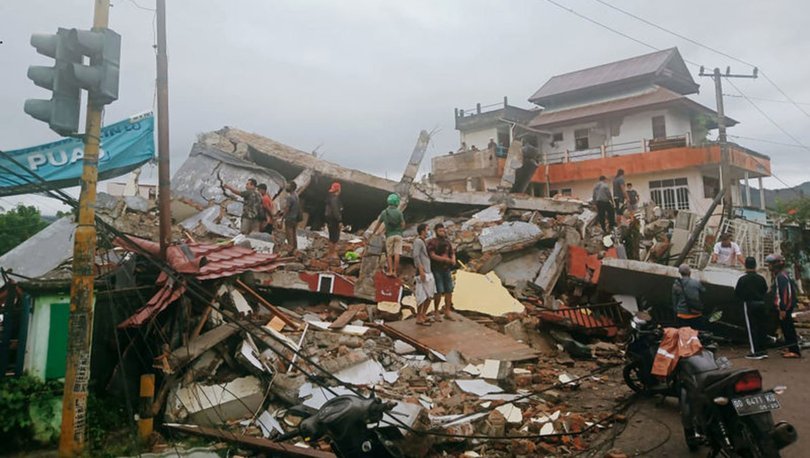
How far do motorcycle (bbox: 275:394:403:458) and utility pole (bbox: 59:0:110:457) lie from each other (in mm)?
1995

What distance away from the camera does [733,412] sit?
3902mm

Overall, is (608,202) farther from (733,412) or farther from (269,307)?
(733,412)

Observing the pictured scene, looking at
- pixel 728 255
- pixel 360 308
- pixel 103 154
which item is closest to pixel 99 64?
pixel 360 308

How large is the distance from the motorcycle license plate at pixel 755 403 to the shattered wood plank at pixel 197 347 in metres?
5.27

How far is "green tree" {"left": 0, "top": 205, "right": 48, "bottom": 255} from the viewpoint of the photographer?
21.7m

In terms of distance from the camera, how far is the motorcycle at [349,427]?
3.47 metres

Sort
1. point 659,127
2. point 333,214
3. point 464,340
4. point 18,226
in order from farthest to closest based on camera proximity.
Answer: point 659,127 → point 18,226 → point 333,214 → point 464,340

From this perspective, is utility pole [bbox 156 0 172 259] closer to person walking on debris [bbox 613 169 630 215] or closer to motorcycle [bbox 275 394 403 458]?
motorcycle [bbox 275 394 403 458]

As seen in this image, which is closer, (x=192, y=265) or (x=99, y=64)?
(x=99, y=64)

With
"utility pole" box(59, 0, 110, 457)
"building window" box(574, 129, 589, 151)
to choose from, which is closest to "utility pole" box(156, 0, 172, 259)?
"utility pole" box(59, 0, 110, 457)

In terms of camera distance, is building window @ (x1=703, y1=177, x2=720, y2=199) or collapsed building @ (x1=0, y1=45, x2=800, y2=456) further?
building window @ (x1=703, y1=177, x2=720, y2=199)

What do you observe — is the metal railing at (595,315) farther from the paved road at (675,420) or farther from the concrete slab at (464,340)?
the paved road at (675,420)

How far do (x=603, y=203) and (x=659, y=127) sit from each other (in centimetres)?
1642

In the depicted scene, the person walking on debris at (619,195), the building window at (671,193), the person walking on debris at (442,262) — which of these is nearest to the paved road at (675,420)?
the person walking on debris at (442,262)
